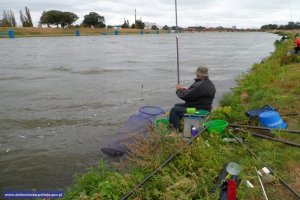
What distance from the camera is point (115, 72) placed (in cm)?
1888

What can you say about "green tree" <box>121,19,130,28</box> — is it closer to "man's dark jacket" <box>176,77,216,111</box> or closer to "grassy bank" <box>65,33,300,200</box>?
"man's dark jacket" <box>176,77,216,111</box>

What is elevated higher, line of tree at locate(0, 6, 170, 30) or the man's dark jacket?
line of tree at locate(0, 6, 170, 30)

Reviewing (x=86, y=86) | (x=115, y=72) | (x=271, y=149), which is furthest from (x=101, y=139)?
(x=115, y=72)

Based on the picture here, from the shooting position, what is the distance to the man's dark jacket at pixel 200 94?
6598 mm

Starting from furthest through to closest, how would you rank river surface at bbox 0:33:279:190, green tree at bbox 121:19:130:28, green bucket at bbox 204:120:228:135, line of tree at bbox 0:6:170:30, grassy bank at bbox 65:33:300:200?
green tree at bbox 121:19:130:28, line of tree at bbox 0:6:170:30, river surface at bbox 0:33:279:190, green bucket at bbox 204:120:228:135, grassy bank at bbox 65:33:300:200

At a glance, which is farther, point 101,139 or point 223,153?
point 101,139

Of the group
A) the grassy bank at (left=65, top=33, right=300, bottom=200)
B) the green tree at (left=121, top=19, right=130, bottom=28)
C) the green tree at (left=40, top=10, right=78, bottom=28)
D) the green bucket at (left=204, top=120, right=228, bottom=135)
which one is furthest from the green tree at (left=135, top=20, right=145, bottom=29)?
the green bucket at (left=204, top=120, right=228, bottom=135)

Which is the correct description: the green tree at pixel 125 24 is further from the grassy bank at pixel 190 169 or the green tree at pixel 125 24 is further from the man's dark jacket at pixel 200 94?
the grassy bank at pixel 190 169

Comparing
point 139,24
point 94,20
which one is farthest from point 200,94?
point 139,24

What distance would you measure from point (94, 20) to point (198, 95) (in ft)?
345

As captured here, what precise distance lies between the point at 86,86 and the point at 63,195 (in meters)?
9.87

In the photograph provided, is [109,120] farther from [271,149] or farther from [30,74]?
[30,74]

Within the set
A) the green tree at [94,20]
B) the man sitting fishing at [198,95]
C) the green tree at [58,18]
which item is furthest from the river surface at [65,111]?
the green tree at [94,20]

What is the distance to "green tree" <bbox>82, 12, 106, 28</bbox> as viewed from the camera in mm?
105938
